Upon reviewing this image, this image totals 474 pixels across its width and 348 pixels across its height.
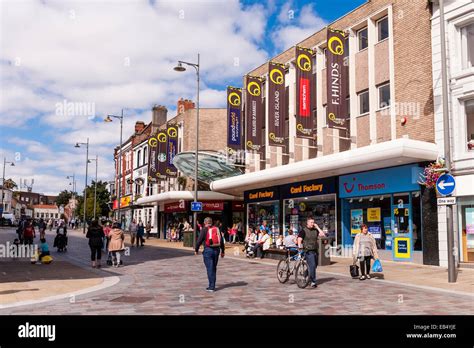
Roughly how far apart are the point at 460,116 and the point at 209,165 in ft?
62.2

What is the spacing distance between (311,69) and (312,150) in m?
4.19

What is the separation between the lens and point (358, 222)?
21.3 m

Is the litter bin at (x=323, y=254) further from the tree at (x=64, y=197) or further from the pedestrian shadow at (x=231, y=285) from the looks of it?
the tree at (x=64, y=197)

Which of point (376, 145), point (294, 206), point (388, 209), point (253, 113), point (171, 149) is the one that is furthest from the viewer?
point (171, 149)

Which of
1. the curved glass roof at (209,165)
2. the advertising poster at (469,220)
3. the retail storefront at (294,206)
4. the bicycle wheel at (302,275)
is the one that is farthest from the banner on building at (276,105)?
the bicycle wheel at (302,275)

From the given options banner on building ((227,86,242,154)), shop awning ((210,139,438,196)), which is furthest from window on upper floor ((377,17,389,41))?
banner on building ((227,86,242,154))

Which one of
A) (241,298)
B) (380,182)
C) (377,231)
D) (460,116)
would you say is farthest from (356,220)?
(241,298)

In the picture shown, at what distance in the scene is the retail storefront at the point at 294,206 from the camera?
76.0 ft

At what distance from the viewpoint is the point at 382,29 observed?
21.2 m

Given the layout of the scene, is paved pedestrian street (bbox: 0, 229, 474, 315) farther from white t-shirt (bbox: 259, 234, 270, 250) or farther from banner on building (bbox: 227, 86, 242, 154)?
banner on building (bbox: 227, 86, 242, 154)

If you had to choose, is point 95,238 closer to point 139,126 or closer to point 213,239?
point 213,239

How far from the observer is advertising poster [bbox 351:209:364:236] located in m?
21.1

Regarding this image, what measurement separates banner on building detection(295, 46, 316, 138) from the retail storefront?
2.78 metres
